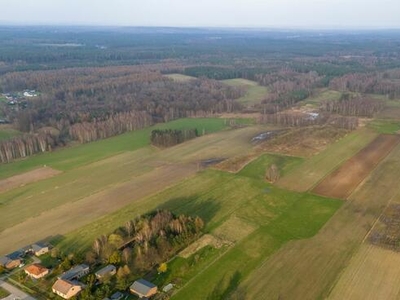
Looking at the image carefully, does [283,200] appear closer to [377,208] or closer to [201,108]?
[377,208]

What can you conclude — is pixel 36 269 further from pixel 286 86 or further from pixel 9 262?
pixel 286 86

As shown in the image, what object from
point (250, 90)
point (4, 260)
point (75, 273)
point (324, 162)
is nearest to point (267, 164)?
→ point (324, 162)

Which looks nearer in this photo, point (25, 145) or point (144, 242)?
point (144, 242)

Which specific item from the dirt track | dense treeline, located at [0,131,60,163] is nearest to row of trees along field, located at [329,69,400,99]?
dense treeline, located at [0,131,60,163]

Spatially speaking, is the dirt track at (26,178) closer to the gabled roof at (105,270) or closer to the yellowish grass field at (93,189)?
the yellowish grass field at (93,189)

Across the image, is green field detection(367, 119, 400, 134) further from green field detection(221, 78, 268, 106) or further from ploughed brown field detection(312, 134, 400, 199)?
green field detection(221, 78, 268, 106)

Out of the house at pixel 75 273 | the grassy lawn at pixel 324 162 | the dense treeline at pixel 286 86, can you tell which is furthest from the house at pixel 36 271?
the dense treeline at pixel 286 86
